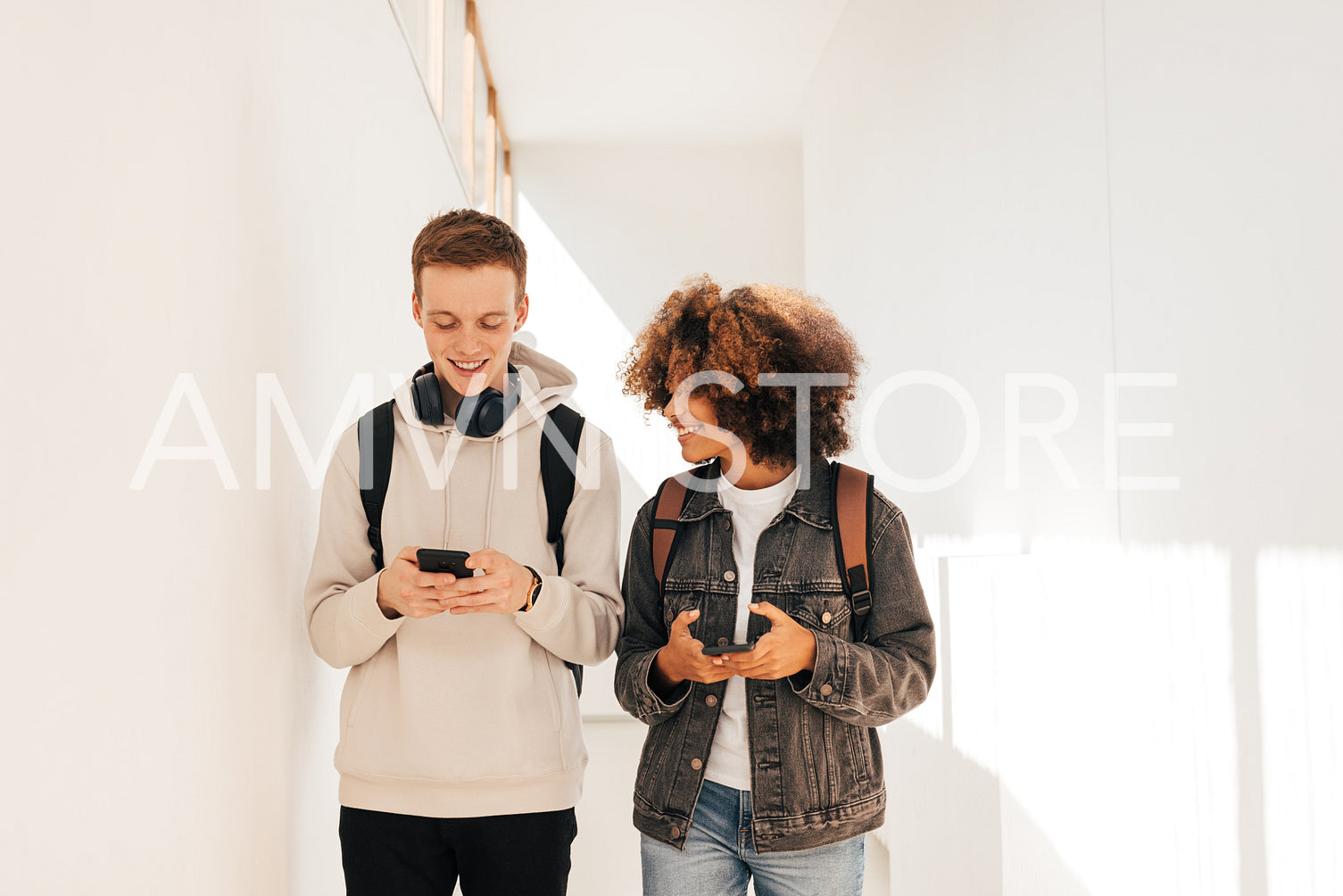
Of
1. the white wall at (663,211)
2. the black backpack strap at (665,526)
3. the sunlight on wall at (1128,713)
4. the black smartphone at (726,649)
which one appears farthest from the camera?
the white wall at (663,211)

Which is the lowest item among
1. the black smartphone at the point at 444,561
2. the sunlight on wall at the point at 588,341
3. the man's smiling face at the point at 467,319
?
the black smartphone at the point at 444,561

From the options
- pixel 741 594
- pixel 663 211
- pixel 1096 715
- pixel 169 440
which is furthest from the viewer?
pixel 663 211

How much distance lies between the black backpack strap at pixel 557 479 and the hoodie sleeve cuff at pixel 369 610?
0.29 meters

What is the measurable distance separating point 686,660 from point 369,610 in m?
0.47

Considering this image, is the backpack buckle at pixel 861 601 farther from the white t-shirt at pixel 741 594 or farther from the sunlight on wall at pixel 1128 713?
the sunlight on wall at pixel 1128 713

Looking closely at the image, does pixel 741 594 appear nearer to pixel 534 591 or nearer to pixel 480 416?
pixel 534 591

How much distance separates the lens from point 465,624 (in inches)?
61.5

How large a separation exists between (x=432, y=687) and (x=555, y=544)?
302 mm

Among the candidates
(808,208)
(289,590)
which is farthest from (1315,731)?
(808,208)

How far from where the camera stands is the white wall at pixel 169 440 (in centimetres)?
100

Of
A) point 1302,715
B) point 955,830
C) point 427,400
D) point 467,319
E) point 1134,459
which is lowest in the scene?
point 955,830

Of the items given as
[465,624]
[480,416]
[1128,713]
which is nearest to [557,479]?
[480,416]

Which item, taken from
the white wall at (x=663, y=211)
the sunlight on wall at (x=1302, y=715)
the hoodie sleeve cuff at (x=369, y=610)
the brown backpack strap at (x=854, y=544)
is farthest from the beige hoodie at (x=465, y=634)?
the white wall at (x=663, y=211)

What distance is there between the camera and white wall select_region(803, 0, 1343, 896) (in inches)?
66.5
